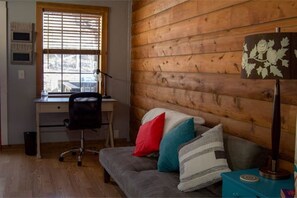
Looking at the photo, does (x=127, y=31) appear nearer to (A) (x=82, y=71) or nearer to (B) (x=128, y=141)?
(A) (x=82, y=71)

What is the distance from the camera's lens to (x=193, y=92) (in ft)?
11.1

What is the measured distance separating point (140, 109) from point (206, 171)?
8.97 ft

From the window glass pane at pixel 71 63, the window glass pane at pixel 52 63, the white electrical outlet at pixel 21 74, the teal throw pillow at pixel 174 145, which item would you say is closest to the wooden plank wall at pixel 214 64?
the teal throw pillow at pixel 174 145

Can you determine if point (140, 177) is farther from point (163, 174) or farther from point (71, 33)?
point (71, 33)

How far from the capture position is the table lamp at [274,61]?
177cm

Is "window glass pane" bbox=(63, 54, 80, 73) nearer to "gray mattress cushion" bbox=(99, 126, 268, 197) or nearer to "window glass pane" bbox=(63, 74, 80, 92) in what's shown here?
"window glass pane" bbox=(63, 74, 80, 92)

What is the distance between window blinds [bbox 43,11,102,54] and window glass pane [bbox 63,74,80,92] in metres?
0.37

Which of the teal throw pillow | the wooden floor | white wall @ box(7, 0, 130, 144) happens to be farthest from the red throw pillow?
white wall @ box(7, 0, 130, 144)

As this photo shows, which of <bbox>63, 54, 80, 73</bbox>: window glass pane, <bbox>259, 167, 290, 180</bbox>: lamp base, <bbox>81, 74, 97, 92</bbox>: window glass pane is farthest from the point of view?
<bbox>81, 74, 97, 92</bbox>: window glass pane

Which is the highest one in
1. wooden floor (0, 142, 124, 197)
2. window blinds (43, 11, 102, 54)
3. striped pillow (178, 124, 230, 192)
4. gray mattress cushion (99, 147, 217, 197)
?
window blinds (43, 11, 102, 54)

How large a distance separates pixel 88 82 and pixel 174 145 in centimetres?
291

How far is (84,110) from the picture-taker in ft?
14.5

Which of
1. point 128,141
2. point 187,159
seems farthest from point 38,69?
point 187,159

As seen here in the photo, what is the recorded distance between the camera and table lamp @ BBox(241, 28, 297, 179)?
5.82 ft
